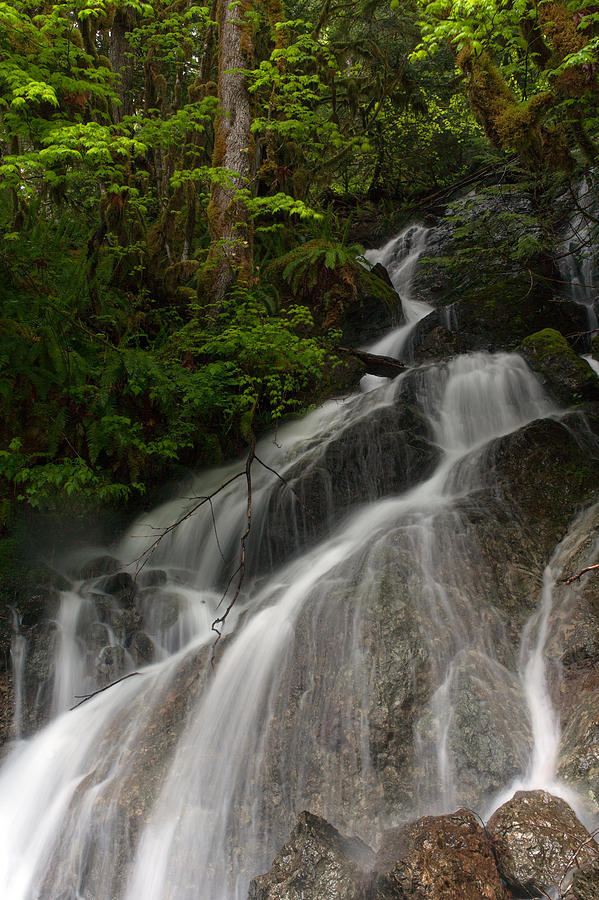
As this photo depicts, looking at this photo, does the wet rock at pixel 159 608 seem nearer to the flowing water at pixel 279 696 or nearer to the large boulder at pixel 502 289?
the flowing water at pixel 279 696

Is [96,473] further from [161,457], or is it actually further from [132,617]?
[132,617]

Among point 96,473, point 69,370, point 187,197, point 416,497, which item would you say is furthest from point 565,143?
point 96,473

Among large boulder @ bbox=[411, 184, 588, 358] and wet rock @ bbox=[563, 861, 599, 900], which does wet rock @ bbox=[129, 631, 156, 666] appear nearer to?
wet rock @ bbox=[563, 861, 599, 900]

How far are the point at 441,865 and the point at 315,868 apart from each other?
0.62 m

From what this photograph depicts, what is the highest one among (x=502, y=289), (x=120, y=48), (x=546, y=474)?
(x=120, y=48)

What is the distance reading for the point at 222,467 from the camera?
6.92 metres

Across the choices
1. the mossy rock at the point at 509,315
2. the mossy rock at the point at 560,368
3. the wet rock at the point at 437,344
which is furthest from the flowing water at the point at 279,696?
the mossy rock at the point at 509,315

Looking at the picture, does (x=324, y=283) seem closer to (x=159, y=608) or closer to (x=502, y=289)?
(x=502, y=289)

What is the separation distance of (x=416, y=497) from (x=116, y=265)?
4.99m

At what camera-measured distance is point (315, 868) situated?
268cm

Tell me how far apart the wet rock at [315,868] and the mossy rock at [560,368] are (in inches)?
211

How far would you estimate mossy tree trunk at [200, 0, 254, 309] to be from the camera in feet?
23.1

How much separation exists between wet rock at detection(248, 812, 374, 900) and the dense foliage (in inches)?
133

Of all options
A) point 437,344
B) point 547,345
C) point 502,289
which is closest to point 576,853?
point 547,345
